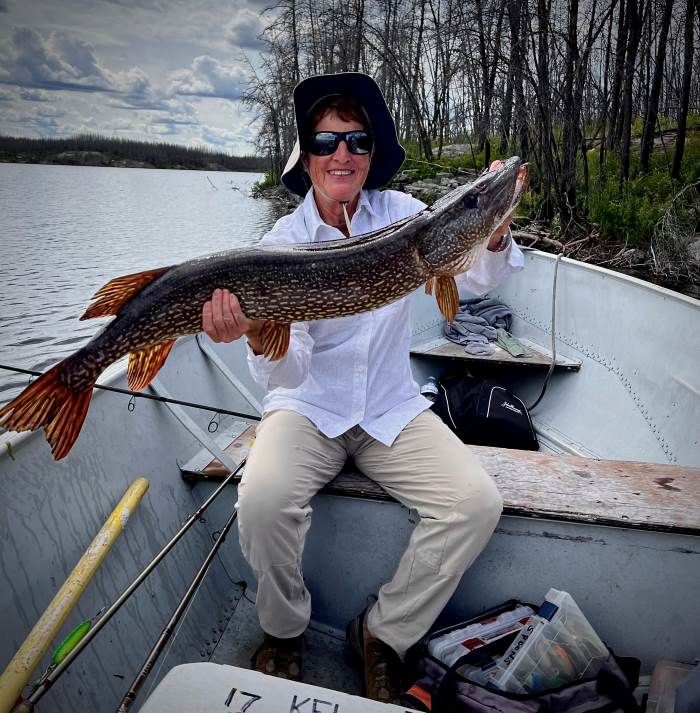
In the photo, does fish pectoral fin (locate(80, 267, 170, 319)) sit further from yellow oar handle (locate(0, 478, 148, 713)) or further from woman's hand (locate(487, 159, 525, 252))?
woman's hand (locate(487, 159, 525, 252))

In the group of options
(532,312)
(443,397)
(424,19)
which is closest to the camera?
(443,397)

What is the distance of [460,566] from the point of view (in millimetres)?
1740

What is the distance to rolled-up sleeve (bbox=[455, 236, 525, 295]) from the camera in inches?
89.0

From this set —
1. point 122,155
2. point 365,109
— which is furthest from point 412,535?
point 122,155

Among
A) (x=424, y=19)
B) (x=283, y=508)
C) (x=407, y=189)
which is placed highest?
(x=424, y=19)

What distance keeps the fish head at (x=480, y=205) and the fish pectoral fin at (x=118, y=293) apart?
109 centimetres

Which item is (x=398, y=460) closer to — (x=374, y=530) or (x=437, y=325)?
(x=374, y=530)

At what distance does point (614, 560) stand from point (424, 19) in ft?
79.1

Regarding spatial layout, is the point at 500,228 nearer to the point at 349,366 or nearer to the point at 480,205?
the point at 480,205

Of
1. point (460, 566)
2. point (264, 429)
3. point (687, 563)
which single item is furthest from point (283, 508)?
point (687, 563)

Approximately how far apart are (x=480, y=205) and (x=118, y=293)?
137 centimetres

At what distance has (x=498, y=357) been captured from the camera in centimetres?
430

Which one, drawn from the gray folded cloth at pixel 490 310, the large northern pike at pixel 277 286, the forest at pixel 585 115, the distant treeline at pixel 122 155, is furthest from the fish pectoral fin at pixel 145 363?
the distant treeline at pixel 122 155

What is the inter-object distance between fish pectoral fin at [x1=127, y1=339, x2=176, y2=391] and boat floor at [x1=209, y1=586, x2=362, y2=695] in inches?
47.1
